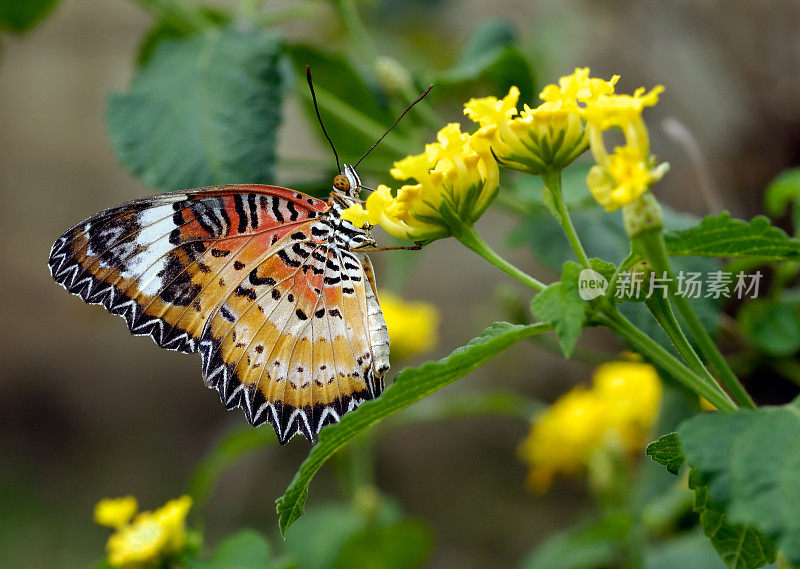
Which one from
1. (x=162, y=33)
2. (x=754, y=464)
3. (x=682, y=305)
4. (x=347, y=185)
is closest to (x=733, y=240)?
(x=682, y=305)

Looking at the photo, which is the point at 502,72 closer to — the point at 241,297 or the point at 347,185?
the point at 347,185

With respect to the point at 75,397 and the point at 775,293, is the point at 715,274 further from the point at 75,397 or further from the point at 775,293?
the point at 75,397

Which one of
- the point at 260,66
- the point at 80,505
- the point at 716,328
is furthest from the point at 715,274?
the point at 80,505

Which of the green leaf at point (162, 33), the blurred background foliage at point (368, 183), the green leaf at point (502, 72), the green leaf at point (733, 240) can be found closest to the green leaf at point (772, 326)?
the blurred background foliage at point (368, 183)

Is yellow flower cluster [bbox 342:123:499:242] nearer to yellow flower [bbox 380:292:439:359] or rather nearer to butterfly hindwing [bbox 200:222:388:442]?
butterfly hindwing [bbox 200:222:388:442]

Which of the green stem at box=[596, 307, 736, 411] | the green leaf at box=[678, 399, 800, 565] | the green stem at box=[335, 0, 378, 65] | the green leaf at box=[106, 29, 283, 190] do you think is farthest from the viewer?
the green stem at box=[335, 0, 378, 65]

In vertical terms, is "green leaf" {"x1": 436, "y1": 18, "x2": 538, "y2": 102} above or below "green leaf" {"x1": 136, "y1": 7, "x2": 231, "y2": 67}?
below

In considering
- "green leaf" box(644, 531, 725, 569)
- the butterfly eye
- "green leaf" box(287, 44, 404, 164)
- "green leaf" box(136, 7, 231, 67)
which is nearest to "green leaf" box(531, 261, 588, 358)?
the butterfly eye
